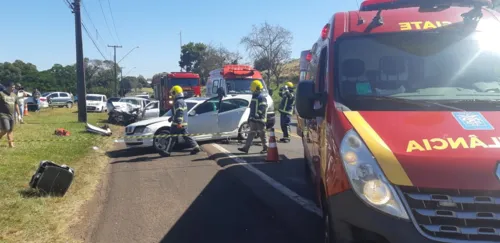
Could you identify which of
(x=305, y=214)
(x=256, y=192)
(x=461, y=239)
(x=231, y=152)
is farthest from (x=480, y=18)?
(x=231, y=152)

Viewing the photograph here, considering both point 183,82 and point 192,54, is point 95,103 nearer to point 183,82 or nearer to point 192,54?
point 183,82

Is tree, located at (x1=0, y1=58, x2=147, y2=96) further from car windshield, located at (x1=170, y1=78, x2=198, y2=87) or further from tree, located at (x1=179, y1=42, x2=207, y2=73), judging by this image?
car windshield, located at (x1=170, y1=78, x2=198, y2=87)

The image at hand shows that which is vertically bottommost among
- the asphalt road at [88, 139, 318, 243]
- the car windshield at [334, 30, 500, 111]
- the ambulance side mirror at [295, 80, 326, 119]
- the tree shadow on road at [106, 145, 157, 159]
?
the tree shadow on road at [106, 145, 157, 159]

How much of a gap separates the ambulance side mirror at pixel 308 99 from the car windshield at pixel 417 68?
0.73ft

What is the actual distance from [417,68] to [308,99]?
1.00 m

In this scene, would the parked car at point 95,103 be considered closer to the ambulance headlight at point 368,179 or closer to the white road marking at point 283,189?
the white road marking at point 283,189

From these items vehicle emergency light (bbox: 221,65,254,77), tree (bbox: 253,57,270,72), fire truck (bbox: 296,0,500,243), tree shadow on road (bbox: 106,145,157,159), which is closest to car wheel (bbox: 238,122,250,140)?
tree shadow on road (bbox: 106,145,157,159)

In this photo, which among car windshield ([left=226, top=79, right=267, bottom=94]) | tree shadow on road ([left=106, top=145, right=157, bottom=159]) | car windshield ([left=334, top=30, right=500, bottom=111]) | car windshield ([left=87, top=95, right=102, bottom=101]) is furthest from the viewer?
car windshield ([left=87, top=95, right=102, bottom=101])

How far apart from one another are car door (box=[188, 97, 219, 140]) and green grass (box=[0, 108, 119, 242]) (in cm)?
267

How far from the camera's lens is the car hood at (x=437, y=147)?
8.70 ft

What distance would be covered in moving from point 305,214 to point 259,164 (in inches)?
155

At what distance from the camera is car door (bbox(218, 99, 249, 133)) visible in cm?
1335

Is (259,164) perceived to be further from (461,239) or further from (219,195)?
(461,239)

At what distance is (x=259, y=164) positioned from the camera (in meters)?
9.70
